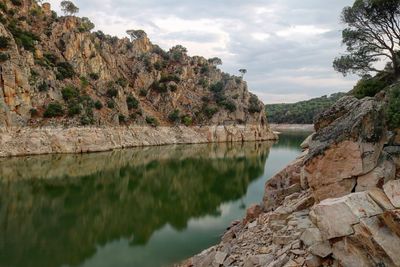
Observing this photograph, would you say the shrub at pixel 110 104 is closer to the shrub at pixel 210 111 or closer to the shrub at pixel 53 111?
the shrub at pixel 53 111

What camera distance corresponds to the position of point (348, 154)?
10555 mm

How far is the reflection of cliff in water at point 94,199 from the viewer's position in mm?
18438

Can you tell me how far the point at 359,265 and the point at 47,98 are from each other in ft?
212

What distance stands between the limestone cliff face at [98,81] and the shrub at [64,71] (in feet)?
0.77

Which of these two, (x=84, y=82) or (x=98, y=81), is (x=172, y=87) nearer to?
(x=98, y=81)

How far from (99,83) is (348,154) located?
77022mm

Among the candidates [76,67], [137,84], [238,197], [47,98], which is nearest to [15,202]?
[238,197]

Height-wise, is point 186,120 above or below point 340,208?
above

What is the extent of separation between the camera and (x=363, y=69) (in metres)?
27.5

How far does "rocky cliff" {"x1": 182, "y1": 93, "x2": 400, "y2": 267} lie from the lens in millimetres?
7672

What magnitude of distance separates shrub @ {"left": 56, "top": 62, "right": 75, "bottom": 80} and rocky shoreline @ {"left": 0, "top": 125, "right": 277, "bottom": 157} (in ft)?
49.5

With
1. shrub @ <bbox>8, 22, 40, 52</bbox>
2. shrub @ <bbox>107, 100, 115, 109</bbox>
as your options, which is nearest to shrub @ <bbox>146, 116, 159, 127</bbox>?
shrub @ <bbox>107, 100, 115, 109</bbox>

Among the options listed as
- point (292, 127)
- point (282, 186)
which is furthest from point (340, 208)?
point (292, 127)

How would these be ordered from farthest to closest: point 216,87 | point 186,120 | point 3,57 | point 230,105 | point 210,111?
point 216,87
point 230,105
point 210,111
point 186,120
point 3,57
